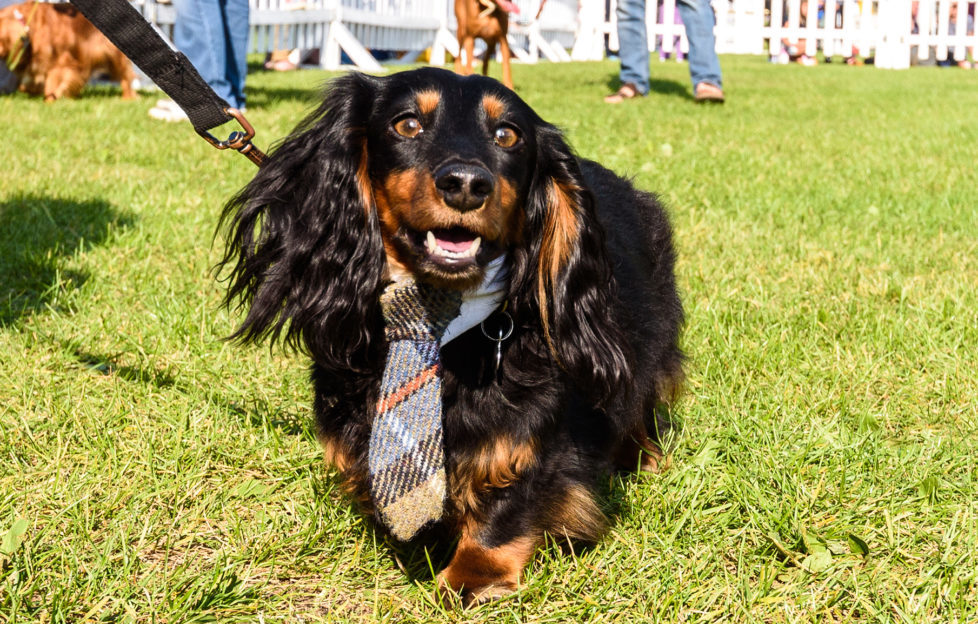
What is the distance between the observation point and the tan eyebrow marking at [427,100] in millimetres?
2076

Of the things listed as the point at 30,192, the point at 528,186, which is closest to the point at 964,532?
the point at 528,186

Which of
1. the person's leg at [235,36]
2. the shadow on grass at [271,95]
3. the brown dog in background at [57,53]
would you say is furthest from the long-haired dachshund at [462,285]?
the brown dog in background at [57,53]

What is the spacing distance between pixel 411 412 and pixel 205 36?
20.0 feet

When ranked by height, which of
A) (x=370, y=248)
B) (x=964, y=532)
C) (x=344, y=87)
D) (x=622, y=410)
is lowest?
(x=964, y=532)

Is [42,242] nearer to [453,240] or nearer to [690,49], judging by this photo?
[453,240]

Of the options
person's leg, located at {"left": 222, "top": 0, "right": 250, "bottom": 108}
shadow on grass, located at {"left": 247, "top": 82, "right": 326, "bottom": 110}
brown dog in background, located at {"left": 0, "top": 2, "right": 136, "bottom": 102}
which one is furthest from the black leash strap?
brown dog in background, located at {"left": 0, "top": 2, "right": 136, "bottom": 102}

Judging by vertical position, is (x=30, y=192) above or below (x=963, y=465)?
above

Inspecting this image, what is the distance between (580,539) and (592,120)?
662 cm

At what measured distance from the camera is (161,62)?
2334mm

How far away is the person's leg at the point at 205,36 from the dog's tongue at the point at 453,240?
5.86m

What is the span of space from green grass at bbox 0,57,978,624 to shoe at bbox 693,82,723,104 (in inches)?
196

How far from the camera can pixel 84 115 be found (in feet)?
26.8

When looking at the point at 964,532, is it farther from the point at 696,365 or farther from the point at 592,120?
the point at 592,120

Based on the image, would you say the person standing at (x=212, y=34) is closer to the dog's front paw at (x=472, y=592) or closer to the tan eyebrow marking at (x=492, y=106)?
the tan eyebrow marking at (x=492, y=106)
